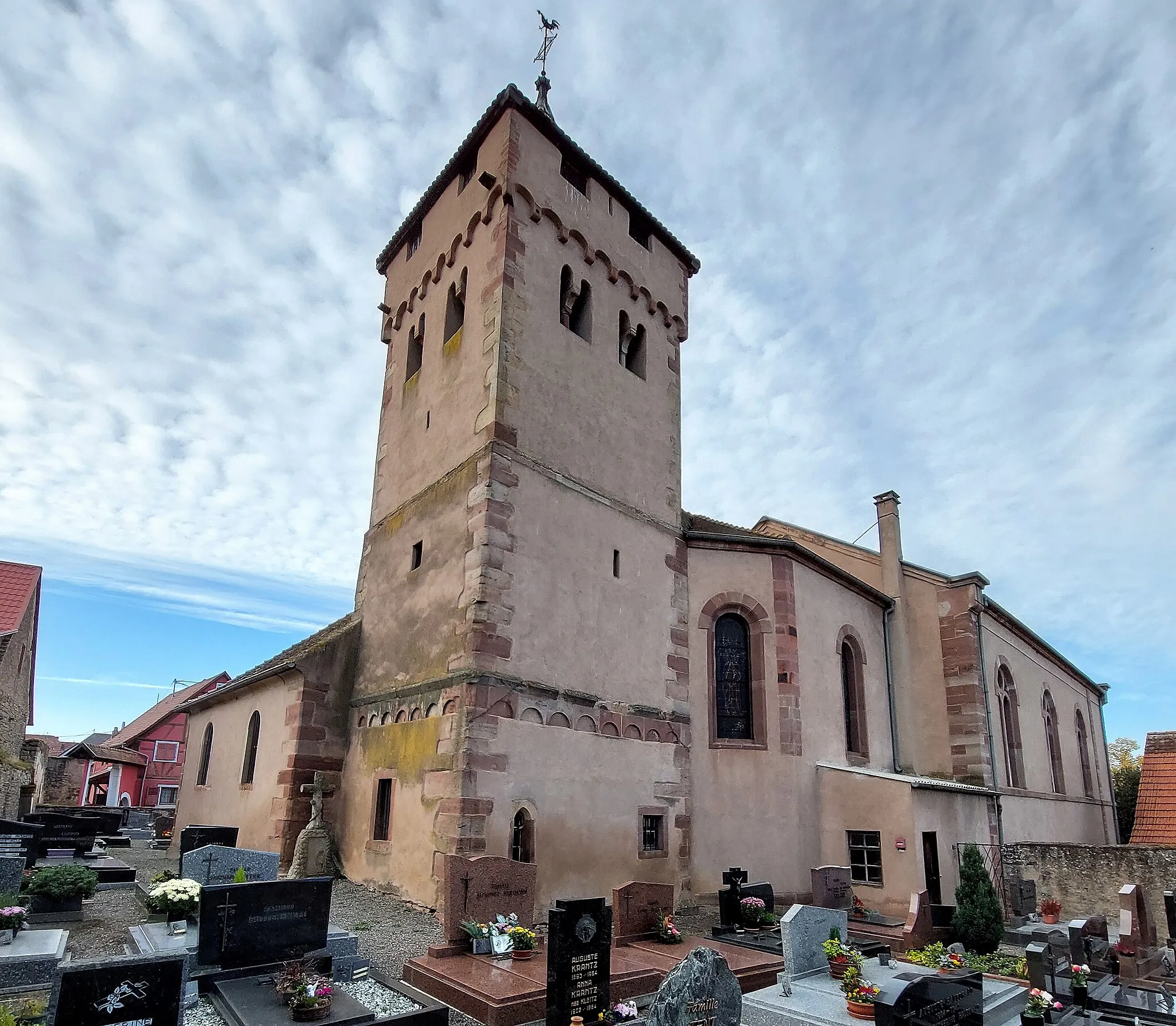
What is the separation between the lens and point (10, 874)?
409 inches

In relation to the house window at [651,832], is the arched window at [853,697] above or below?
above

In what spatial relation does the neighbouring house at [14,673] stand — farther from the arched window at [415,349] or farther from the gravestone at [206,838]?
the arched window at [415,349]

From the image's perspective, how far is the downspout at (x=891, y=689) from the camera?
66.5 feet

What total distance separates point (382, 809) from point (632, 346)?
1124 cm

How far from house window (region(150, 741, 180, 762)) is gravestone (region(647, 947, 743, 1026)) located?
46395 millimetres

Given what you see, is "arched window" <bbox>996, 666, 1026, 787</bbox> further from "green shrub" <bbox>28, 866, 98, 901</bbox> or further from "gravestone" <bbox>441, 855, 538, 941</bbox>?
"green shrub" <bbox>28, 866, 98, 901</bbox>

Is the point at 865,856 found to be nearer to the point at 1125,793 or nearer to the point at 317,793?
the point at 317,793

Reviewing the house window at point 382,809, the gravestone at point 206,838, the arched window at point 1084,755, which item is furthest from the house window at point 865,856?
the arched window at point 1084,755

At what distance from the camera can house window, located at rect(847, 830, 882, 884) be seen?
15.9 metres

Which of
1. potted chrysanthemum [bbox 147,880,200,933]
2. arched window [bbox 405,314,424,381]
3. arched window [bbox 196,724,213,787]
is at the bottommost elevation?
potted chrysanthemum [bbox 147,880,200,933]

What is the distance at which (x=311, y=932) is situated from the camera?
355 inches

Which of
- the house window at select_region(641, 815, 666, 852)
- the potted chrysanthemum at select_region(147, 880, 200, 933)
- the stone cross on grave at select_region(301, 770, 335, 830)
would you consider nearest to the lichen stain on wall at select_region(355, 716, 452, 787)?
the stone cross on grave at select_region(301, 770, 335, 830)

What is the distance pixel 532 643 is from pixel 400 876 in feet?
13.9

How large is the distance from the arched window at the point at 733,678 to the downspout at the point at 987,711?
22.1ft
